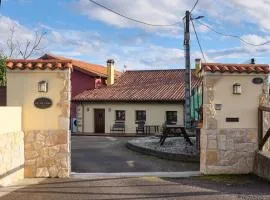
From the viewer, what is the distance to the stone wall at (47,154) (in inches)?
456

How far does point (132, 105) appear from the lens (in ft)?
133

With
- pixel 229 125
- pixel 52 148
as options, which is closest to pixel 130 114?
pixel 229 125

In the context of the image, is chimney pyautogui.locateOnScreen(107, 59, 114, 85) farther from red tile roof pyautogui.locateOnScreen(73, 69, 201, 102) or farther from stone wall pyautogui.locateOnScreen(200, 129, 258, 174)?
stone wall pyautogui.locateOnScreen(200, 129, 258, 174)

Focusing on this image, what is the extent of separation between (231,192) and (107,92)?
33.0 m

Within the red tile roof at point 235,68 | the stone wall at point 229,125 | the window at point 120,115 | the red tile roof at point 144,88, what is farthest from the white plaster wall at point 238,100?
the window at point 120,115

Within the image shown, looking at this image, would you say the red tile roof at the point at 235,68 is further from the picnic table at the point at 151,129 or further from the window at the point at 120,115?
the window at the point at 120,115

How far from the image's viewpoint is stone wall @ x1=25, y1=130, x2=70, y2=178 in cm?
1158

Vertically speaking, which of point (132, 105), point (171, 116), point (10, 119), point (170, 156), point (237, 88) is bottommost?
point (170, 156)

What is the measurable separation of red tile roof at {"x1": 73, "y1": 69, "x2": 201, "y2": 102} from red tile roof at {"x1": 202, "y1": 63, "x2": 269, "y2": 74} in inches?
995

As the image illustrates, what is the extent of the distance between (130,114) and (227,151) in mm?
28288

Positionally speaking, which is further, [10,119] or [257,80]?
[257,80]

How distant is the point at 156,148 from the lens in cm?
1838

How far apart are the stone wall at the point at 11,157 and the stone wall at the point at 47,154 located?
0.21m

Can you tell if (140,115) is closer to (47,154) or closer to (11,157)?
(47,154)
